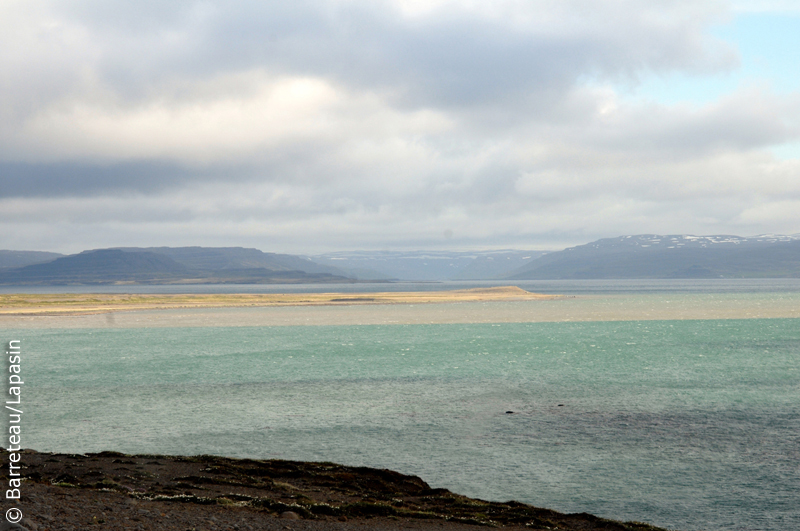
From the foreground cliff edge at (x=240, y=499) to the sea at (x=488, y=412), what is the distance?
6.82 ft

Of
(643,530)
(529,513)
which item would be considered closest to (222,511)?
(529,513)

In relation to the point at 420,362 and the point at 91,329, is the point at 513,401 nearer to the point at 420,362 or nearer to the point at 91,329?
the point at 420,362

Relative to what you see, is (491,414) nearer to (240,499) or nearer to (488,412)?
(488,412)

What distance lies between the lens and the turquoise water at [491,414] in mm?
20391

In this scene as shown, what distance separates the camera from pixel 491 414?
30578mm

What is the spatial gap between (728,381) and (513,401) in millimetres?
15797

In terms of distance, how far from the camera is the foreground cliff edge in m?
14.4

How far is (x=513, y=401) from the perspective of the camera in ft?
111

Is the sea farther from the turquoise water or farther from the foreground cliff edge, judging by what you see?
the foreground cliff edge

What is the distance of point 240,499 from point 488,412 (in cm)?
1670

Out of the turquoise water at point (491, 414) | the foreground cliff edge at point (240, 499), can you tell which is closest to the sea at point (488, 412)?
the turquoise water at point (491, 414)

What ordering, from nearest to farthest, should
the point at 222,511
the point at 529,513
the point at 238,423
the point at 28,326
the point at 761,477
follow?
the point at 222,511 < the point at 529,513 < the point at 761,477 < the point at 238,423 < the point at 28,326

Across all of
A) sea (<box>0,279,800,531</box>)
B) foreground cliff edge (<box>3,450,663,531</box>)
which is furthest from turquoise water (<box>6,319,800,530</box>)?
foreground cliff edge (<box>3,450,663,531</box>)

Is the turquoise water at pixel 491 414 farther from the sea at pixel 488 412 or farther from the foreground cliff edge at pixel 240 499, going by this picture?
the foreground cliff edge at pixel 240 499
